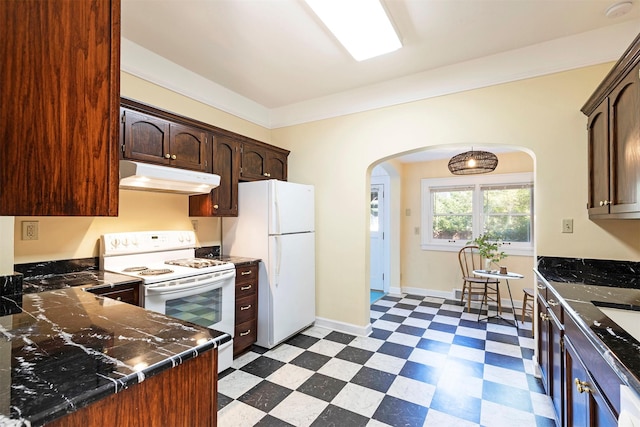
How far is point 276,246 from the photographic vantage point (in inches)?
115

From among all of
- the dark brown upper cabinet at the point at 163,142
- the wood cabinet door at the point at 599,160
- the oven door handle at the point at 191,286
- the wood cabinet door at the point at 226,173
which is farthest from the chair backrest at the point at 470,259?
the dark brown upper cabinet at the point at 163,142

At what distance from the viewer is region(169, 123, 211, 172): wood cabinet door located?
251cm

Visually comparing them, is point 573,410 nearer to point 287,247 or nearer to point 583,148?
point 583,148

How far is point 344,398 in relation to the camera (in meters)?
2.12

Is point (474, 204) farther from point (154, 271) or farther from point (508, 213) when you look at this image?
point (154, 271)

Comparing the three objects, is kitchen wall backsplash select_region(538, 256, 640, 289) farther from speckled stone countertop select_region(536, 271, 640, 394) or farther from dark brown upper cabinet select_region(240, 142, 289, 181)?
dark brown upper cabinet select_region(240, 142, 289, 181)

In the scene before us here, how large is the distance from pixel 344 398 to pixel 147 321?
1.59 meters

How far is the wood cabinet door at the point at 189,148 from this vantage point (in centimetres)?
251

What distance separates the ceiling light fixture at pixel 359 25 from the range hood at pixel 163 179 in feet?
5.09

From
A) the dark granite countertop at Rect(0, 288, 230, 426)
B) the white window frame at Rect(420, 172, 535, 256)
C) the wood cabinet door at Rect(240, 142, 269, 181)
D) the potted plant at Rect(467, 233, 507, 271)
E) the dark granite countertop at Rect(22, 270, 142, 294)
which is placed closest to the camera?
the dark granite countertop at Rect(0, 288, 230, 426)

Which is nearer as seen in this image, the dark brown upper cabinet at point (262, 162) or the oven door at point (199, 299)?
the oven door at point (199, 299)

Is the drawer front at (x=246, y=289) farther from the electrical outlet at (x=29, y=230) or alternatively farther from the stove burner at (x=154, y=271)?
the electrical outlet at (x=29, y=230)

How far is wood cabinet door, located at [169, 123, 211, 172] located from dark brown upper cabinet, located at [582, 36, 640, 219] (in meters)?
2.95

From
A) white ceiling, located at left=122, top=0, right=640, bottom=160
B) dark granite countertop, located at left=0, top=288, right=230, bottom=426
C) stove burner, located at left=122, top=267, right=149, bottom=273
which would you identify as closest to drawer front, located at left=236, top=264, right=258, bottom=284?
stove burner, located at left=122, top=267, right=149, bottom=273
